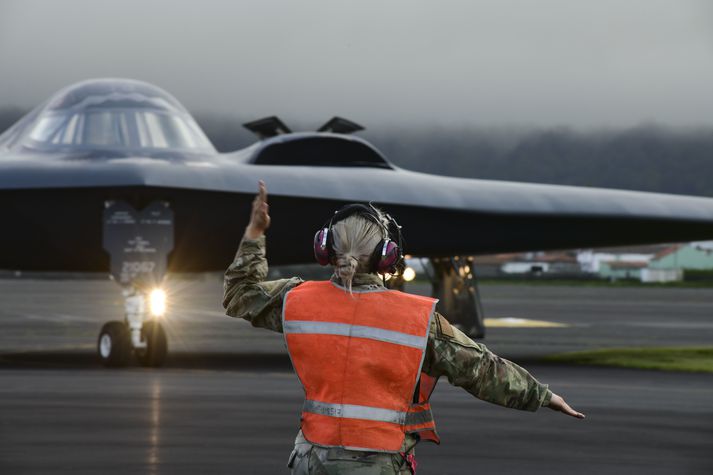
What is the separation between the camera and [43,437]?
1112cm

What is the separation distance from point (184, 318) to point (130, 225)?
21900 mm

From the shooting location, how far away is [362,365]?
4.74 m

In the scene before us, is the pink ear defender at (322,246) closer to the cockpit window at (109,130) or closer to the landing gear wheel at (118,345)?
the landing gear wheel at (118,345)

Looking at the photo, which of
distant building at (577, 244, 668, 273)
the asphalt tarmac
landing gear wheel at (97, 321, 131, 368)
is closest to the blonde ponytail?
the asphalt tarmac

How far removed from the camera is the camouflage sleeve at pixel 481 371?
4801mm

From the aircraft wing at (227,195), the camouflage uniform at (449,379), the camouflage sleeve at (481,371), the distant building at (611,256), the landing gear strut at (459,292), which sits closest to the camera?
the camouflage uniform at (449,379)

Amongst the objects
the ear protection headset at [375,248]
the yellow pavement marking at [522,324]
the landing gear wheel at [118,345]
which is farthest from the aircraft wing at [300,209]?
the ear protection headset at [375,248]

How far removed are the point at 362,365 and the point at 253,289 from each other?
1.88 ft

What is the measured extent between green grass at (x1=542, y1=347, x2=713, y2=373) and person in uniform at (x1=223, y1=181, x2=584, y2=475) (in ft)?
48.9

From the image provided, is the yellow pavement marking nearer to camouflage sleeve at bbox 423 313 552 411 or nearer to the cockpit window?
the cockpit window

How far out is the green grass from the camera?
65.1 feet

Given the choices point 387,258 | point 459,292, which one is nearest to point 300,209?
point 459,292

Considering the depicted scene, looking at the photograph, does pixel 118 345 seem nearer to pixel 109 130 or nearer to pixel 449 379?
pixel 109 130

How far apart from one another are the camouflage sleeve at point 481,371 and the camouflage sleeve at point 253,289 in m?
0.62
